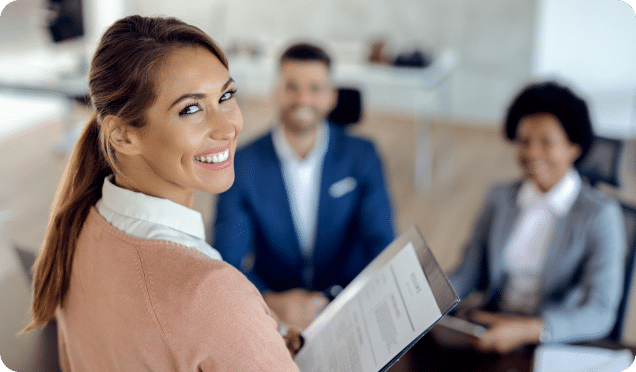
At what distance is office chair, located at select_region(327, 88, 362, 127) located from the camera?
2.78 meters

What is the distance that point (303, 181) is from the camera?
204 cm

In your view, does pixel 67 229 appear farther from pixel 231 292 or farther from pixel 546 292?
pixel 546 292

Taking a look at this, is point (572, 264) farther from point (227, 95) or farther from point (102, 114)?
point (102, 114)

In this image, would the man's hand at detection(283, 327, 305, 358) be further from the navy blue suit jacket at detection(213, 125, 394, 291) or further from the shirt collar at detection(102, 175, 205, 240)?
the navy blue suit jacket at detection(213, 125, 394, 291)

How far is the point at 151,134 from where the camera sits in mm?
712

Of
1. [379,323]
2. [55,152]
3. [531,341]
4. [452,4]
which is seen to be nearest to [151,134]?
[379,323]

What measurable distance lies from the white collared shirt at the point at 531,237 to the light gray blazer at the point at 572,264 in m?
0.02

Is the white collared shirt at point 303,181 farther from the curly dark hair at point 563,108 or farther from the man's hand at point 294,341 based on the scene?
the man's hand at point 294,341

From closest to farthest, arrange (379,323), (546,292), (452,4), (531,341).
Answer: (379,323), (531,341), (546,292), (452,4)

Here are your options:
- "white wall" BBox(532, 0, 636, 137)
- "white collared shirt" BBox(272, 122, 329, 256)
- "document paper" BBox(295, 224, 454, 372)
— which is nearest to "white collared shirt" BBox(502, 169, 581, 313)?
"white collared shirt" BBox(272, 122, 329, 256)

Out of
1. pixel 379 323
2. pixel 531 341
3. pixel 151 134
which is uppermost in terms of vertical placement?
pixel 151 134

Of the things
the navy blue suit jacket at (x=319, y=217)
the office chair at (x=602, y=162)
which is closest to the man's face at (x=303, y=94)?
the navy blue suit jacket at (x=319, y=217)

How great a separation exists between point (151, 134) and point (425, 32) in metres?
5.49

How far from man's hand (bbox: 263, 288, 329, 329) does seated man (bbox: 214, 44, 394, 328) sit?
0.25 meters
